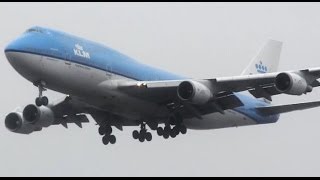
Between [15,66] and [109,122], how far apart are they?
31.2ft

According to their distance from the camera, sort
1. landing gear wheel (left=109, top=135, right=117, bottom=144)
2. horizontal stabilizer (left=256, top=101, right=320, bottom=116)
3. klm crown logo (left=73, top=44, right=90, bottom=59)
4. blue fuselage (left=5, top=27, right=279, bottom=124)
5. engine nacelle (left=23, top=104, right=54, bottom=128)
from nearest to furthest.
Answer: blue fuselage (left=5, top=27, right=279, bottom=124)
klm crown logo (left=73, top=44, right=90, bottom=59)
horizontal stabilizer (left=256, top=101, right=320, bottom=116)
engine nacelle (left=23, top=104, right=54, bottom=128)
landing gear wheel (left=109, top=135, right=117, bottom=144)

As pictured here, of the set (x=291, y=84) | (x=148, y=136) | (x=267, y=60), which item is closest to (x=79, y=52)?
(x=148, y=136)

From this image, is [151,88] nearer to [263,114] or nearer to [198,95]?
[198,95]

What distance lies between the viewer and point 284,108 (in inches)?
2317

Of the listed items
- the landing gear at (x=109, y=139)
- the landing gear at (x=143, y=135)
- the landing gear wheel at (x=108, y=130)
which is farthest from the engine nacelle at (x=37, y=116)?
the landing gear at (x=143, y=135)

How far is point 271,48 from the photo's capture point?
69438mm

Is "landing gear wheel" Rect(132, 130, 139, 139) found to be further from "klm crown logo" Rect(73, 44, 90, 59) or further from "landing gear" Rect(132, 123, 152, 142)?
"klm crown logo" Rect(73, 44, 90, 59)

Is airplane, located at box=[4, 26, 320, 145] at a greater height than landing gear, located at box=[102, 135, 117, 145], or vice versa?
airplane, located at box=[4, 26, 320, 145]

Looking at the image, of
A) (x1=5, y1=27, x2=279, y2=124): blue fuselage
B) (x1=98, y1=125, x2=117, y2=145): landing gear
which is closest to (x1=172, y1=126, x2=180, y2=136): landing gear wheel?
(x1=5, y1=27, x2=279, y2=124): blue fuselage

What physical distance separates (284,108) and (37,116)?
15705 mm

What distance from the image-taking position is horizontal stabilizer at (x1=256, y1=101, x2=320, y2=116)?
55.8 meters

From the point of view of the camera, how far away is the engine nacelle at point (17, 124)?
58.9 m

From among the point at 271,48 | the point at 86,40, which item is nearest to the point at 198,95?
the point at 86,40

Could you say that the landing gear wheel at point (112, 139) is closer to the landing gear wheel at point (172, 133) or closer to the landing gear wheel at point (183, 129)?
the landing gear wheel at point (172, 133)
